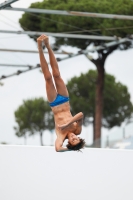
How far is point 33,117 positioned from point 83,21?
7891 mm

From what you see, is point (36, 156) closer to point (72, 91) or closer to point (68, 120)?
point (68, 120)

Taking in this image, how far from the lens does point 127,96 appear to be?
29.6 metres

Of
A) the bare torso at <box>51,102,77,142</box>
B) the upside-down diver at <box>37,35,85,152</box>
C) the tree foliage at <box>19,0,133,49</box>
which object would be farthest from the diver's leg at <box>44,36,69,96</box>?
the tree foliage at <box>19,0,133,49</box>

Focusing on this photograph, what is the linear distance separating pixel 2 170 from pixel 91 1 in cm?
1147

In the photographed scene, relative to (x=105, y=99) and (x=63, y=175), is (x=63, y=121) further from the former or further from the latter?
(x=105, y=99)

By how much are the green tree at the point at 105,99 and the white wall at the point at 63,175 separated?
14289mm

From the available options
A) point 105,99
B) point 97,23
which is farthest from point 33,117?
point 97,23

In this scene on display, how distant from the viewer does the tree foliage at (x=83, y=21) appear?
22797 mm

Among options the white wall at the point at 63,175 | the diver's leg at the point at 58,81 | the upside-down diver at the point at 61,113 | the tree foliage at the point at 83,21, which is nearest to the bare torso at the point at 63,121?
the upside-down diver at the point at 61,113

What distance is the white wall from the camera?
12.8 metres

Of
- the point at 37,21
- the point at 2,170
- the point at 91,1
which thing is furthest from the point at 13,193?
the point at 37,21

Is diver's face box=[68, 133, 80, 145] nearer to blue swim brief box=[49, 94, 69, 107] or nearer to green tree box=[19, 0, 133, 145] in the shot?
blue swim brief box=[49, 94, 69, 107]

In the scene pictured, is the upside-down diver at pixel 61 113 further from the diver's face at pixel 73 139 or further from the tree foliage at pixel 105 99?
the tree foliage at pixel 105 99

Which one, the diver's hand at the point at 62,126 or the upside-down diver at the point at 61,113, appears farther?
the upside-down diver at the point at 61,113
